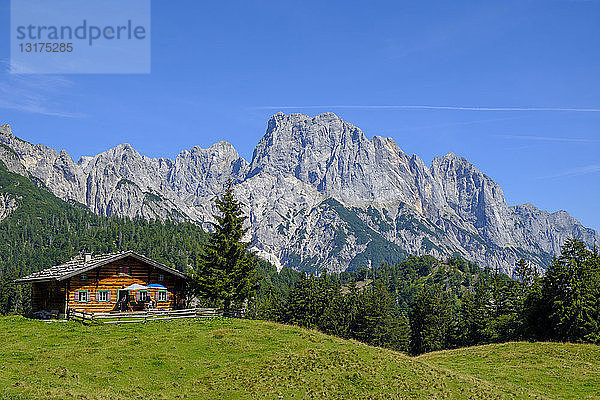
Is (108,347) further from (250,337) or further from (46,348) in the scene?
(250,337)

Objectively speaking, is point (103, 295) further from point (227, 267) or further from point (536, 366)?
point (536, 366)

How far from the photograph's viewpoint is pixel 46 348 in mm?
35906

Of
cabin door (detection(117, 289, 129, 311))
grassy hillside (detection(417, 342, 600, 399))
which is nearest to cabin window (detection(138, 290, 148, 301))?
cabin door (detection(117, 289, 129, 311))

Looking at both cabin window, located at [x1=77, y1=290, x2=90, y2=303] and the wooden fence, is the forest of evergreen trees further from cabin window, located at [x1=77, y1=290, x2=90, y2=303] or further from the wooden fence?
cabin window, located at [x1=77, y1=290, x2=90, y2=303]

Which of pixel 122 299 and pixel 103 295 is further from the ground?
pixel 103 295

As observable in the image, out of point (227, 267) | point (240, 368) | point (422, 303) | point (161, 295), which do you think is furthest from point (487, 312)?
point (240, 368)

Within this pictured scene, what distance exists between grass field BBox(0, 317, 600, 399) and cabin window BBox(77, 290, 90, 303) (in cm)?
735

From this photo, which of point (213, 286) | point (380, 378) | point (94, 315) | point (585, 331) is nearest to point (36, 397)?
point (380, 378)

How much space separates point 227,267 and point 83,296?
15940 millimetres

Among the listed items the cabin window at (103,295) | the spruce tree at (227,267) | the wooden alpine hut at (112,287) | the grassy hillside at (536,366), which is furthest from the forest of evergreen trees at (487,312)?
the cabin window at (103,295)

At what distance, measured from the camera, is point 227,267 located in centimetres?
6006

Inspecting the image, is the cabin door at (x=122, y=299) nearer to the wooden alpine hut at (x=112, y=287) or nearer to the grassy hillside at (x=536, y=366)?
the wooden alpine hut at (x=112, y=287)

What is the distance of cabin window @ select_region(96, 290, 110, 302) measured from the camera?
55.2m

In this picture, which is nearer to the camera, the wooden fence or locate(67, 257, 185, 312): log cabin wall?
the wooden fence
